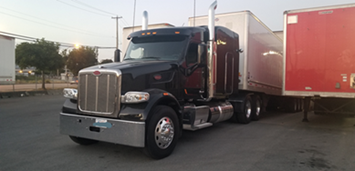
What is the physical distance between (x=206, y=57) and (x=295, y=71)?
3472 mm

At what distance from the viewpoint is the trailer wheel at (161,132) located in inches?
188

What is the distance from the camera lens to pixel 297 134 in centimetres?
754

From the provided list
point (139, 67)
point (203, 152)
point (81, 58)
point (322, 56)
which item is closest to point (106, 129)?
point (139, 67)

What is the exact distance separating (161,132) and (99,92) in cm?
135

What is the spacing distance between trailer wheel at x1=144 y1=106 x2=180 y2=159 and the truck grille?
2.28ft

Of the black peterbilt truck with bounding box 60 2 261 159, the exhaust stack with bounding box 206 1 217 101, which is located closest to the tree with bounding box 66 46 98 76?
the black peterbilt truck with bounding box 60 2 261 159

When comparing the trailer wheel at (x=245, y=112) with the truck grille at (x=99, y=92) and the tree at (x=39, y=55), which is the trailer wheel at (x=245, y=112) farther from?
the tree at (x=39, y=55)

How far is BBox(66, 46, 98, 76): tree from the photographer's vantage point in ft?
124

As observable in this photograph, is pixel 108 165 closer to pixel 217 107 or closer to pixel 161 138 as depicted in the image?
pixel 161 138

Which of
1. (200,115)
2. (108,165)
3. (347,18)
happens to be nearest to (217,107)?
(200,115)

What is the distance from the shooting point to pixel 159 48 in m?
6.31

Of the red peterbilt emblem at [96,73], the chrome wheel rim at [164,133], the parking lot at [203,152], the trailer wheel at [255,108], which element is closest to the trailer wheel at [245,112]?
the trailer wheel at [255,108]

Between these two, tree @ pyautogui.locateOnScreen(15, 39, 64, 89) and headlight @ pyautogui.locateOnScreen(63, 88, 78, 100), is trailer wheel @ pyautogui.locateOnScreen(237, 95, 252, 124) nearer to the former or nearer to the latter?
headlight @ pyautogui.locateOnScreen(63, 88, 78, 100)

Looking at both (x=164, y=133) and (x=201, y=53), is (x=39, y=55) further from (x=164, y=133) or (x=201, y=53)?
(x=164, y=133)
